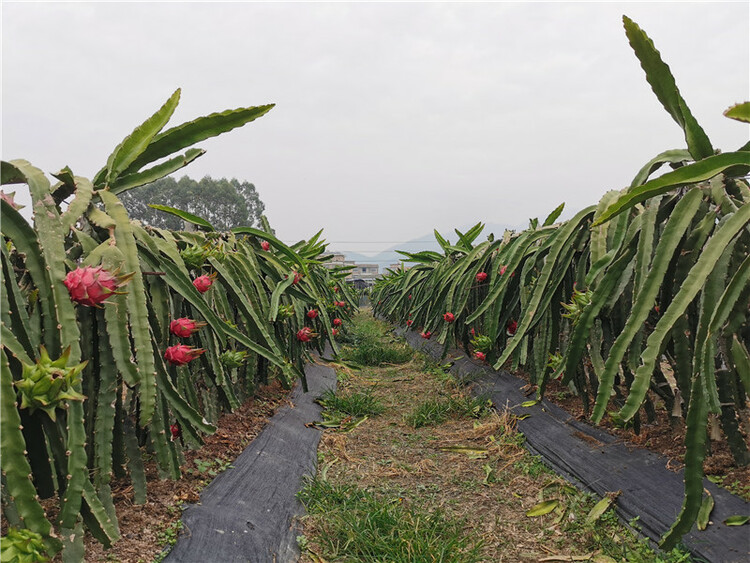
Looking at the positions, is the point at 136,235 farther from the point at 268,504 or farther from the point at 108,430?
the point at 268,504

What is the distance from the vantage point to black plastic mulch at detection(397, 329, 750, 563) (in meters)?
1.28

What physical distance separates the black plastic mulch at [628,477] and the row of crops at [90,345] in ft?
3.77

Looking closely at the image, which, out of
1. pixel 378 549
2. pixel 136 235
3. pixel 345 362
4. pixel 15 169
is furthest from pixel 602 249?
pixel 345 362

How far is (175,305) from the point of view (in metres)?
1.75

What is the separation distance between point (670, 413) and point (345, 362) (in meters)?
3.03

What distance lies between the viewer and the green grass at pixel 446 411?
110 inches

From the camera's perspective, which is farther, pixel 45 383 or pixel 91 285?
pixel 91 285

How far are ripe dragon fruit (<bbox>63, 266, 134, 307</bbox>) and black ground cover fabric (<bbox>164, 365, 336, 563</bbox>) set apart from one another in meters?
0.65

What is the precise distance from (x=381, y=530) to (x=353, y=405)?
1.45 metres

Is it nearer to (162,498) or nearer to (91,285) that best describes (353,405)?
(162,498)

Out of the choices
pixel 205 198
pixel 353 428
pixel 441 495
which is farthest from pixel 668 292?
pixel 205 198

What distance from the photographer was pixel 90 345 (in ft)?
3.76

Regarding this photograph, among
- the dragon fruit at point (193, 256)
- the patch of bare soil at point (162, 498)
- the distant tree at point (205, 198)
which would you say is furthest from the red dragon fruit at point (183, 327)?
the distant tree at point (205, 198)

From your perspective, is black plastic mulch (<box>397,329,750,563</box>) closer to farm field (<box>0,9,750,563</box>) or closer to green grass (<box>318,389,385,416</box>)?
farm field (<box>0,9,750,563</box>)
